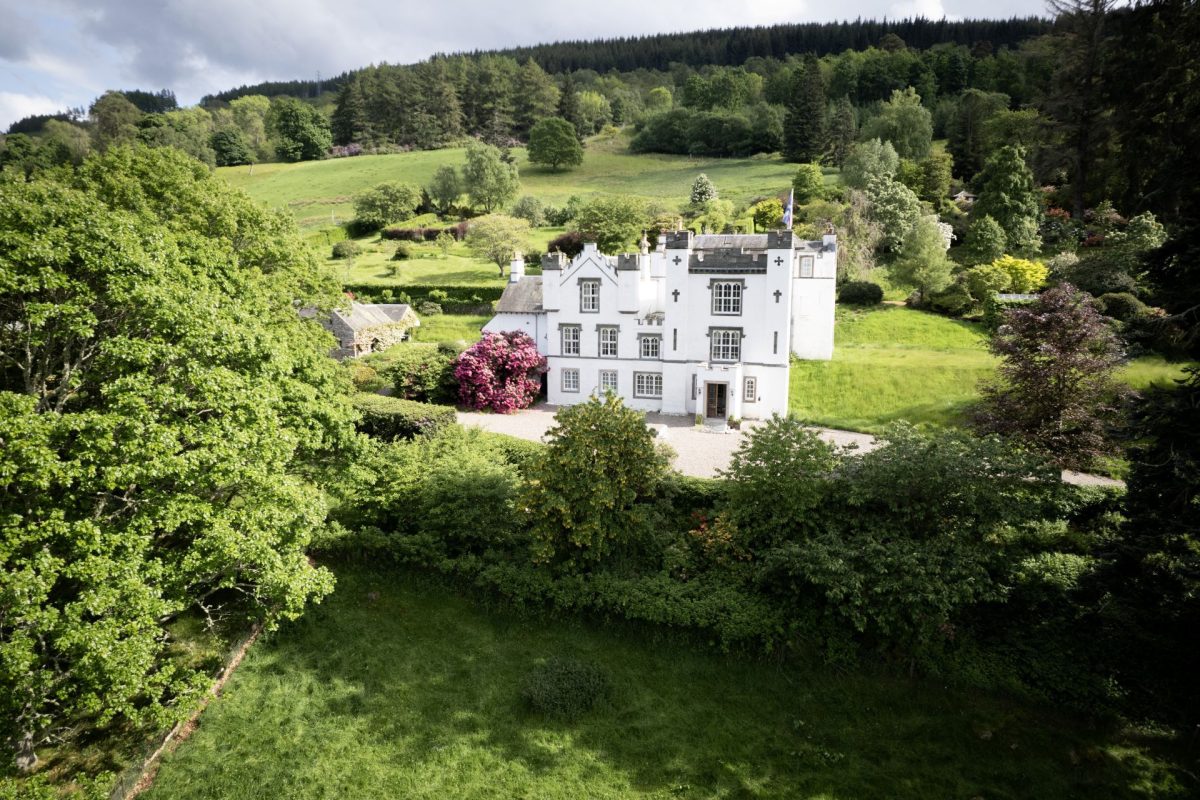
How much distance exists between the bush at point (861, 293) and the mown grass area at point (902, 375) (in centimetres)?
434

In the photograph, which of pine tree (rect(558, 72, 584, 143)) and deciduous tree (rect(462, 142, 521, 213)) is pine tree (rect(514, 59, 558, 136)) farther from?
deciduous tree (rect(462, 142, 521, 213))

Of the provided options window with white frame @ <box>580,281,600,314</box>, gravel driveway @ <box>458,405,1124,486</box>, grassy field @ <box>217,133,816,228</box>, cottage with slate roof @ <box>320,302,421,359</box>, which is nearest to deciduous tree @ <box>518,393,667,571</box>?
gravel driveway @ <box>458,405,1124,486</box>

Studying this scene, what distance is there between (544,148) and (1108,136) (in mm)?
65185

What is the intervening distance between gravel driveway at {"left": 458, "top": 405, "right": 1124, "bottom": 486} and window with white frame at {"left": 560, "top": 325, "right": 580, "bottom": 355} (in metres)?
3.06

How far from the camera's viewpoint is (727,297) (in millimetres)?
30250

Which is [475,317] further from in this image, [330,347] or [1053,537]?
[1053,537]

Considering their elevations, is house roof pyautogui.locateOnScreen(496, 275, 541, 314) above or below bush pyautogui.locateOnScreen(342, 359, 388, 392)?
above

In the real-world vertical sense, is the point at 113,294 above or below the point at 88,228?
below

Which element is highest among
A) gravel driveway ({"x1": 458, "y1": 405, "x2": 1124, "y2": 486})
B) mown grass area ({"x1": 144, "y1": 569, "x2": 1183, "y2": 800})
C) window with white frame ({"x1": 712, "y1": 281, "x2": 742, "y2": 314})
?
window with white frame ({"x1": 712, "y1": 281, "x2": 742, "y2": 314})

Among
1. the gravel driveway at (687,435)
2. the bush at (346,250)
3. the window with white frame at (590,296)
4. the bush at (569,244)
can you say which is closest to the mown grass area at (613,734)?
the gravel driveway at (687,435)

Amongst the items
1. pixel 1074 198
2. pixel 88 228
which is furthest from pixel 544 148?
pixel 88 228

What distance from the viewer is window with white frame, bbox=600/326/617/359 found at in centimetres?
3244

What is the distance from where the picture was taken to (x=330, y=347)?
22828 millimetres

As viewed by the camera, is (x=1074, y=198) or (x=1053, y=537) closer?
(x=1053, y=537)
